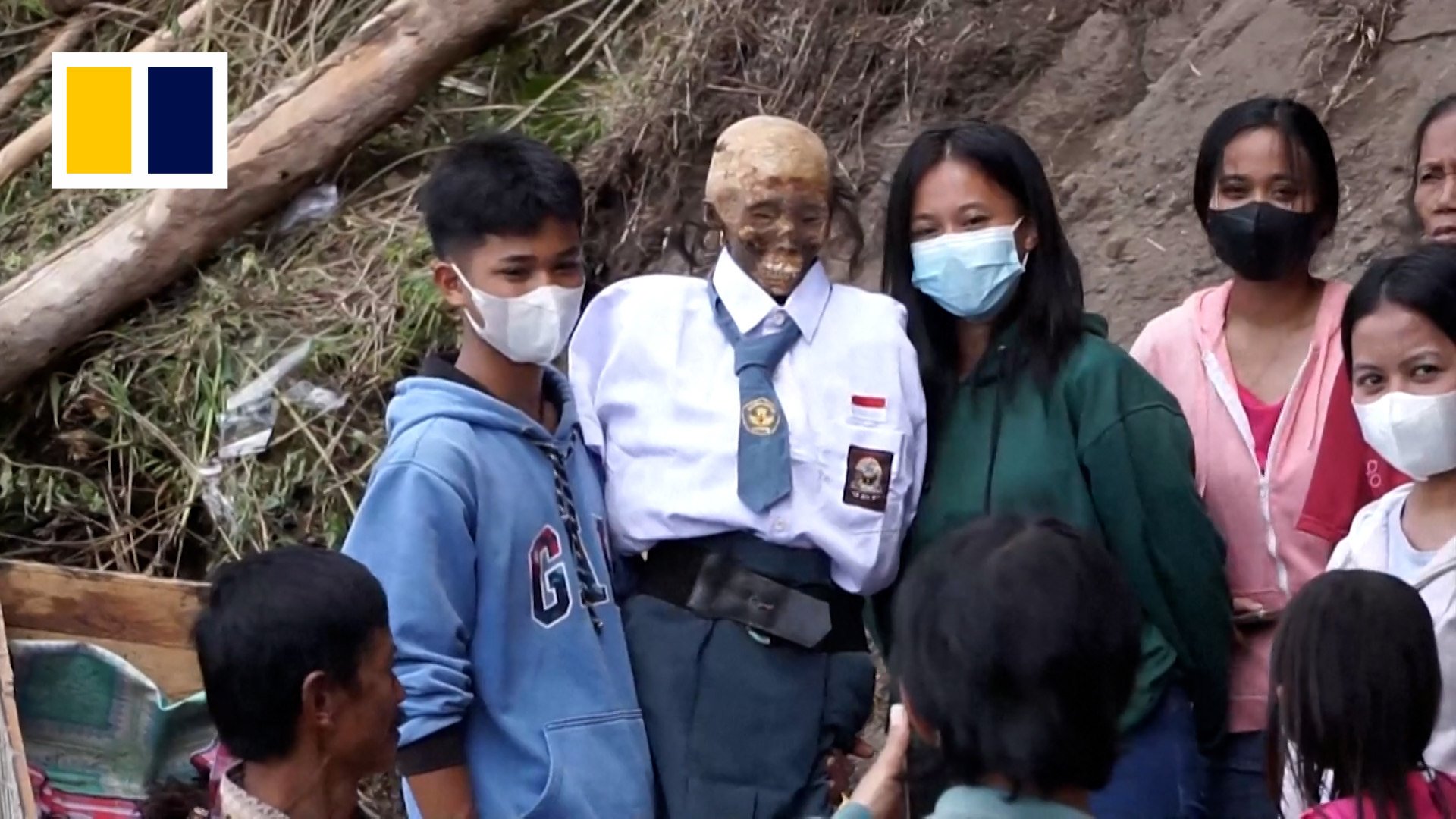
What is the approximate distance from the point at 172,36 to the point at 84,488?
2.01 m

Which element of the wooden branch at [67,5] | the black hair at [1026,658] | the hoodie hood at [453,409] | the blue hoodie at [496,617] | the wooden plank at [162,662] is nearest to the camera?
the black hair at [1026,658]

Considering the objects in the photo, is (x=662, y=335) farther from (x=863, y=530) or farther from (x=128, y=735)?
(x=128, y=735)

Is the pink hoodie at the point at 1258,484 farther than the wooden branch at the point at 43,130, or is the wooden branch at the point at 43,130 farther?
the wooden branch at the point at 43,130

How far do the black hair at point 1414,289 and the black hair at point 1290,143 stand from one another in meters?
0.38

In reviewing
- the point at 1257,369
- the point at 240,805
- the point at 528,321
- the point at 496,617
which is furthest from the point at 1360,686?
the point at 240,805

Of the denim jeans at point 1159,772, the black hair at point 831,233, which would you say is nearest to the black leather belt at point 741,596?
the denim jeans at point 1159,772

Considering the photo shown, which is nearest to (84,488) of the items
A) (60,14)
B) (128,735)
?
(128,735)

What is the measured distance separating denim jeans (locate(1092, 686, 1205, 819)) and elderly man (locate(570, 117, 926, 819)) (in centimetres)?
42

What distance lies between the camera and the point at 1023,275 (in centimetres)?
322

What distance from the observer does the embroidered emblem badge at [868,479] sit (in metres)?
3.07

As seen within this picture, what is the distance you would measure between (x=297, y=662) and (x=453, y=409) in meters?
0.60

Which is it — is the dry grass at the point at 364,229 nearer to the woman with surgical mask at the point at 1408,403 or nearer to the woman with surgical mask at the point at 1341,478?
the woman with surgical mask at the point at 1341,478

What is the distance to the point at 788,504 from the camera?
9.98 feet

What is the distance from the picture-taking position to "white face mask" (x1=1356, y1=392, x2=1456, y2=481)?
2.96 m
